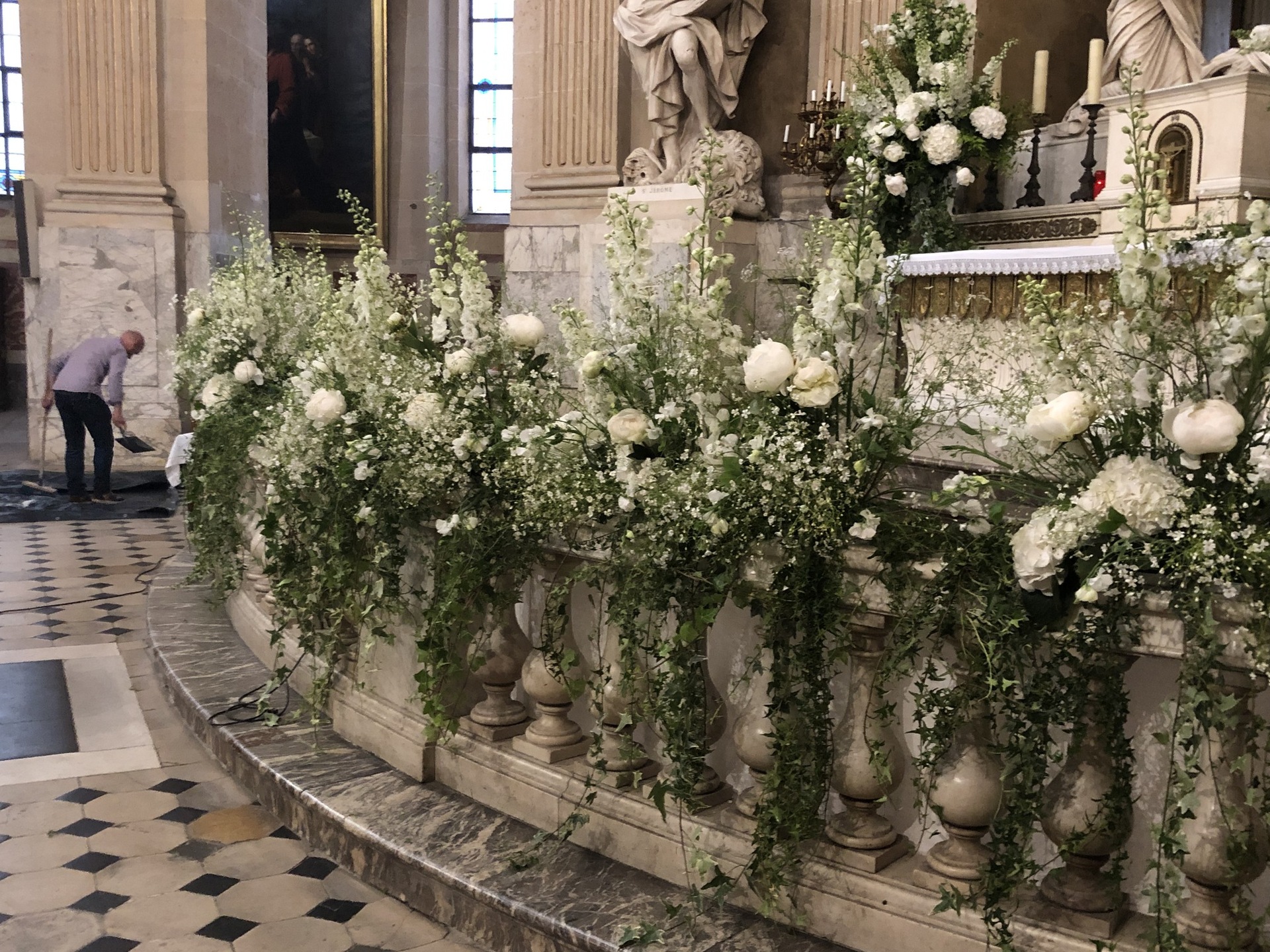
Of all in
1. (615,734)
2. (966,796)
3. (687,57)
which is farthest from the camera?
(687,57)

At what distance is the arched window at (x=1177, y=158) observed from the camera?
5605 mm

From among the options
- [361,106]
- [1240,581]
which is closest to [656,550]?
[1240,581]

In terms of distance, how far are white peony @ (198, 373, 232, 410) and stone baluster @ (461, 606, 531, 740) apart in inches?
110

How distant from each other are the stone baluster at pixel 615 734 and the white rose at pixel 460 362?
2.57ft

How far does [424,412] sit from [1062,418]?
1697mm

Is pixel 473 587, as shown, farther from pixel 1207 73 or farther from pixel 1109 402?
pixel 1207 73

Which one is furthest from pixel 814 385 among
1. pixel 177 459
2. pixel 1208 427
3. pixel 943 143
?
pixel 177 459

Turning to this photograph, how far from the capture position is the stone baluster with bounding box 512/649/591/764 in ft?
10.3

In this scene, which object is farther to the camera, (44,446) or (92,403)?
(44,446)

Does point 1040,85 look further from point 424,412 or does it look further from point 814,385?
point 814,385

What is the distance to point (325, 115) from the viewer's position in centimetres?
1844

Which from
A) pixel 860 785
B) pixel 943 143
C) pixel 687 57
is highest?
pixel 687 57

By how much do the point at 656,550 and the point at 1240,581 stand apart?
108 centimetres

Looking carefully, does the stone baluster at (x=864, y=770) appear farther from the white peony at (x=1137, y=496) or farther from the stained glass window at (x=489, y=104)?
the stained glass window at (x=489, y=104)
